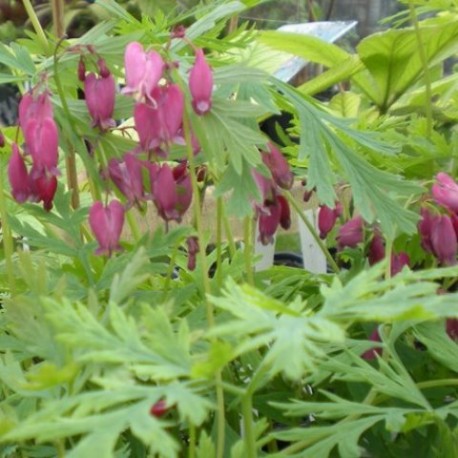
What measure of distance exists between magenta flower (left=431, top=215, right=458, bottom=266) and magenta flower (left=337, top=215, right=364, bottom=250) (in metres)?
0.06

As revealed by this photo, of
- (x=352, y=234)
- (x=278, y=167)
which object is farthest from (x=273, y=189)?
(x=352, y=234)

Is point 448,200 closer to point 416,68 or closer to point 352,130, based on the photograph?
point 352,130

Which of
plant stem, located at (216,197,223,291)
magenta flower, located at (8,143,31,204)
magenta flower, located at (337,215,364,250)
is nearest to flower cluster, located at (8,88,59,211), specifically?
magenta flower, located at (8,143,31,204)

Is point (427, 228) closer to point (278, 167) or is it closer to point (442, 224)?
point (442, 224)

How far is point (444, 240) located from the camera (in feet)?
2.08

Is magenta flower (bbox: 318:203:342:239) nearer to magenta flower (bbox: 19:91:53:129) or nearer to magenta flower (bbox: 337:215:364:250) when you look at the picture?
magenta flower (bbox: 337:215:364:250)

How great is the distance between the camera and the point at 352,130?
0.64 meters

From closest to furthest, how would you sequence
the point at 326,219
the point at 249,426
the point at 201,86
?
the point at 249,426 → the point at 201,86 → the point at 326,219

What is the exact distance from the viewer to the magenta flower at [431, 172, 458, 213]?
66 cm

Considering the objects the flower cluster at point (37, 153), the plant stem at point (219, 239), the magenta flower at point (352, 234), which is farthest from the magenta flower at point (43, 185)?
the magenta flower at point (352, 234)

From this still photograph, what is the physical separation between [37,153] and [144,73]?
0.09m

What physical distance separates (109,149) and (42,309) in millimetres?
180

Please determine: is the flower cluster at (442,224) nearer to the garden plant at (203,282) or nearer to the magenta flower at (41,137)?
the garden plant at (203,282)

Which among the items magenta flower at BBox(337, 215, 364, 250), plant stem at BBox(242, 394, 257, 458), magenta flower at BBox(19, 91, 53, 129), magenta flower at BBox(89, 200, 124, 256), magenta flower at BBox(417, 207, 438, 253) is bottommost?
magenta flower at BBox(337, 215, 364, 250)
